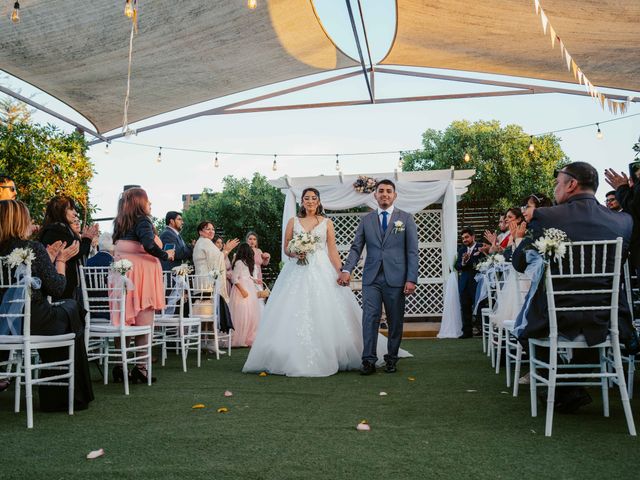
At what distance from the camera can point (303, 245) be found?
579cm

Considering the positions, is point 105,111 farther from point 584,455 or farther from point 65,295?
point 584,455

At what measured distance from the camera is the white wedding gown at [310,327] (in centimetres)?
539

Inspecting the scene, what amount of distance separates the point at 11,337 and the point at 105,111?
23.0ft

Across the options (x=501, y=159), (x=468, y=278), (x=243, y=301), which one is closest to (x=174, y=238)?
(x=243, y=301)

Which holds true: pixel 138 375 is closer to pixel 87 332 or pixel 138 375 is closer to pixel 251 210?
pixel 87 332

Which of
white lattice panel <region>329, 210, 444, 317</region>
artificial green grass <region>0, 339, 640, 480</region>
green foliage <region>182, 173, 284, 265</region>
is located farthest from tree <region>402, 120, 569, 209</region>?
artificial green grass <region>0, 339, 640, 480</region>

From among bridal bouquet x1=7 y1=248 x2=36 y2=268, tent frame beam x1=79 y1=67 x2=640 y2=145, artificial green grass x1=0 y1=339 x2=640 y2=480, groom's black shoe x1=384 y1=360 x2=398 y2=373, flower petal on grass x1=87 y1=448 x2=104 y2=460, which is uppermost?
tent frame beam x1=79 y1=67 x2=640 y2=145

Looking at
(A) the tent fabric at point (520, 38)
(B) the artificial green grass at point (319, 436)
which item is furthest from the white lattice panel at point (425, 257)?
(B) the artificial green grass at point (319, 436)

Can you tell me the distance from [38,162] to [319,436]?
536 cm

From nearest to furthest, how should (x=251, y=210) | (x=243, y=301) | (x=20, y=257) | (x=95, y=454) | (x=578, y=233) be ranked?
(x=95, y=454)
(x=578, y=233)
(x=20, y=257)
(x=243, y=301)
(x=251, y=210)

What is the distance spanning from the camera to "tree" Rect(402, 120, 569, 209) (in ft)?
72.9

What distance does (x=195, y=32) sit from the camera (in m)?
7.88

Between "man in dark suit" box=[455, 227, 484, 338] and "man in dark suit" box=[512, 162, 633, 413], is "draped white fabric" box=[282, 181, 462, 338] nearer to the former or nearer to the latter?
"man in dark suit" box=[455, 227, 484, 338]

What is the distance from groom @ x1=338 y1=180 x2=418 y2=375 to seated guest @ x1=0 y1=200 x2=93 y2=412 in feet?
7.84
